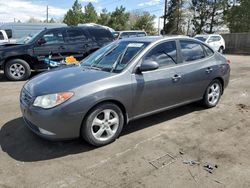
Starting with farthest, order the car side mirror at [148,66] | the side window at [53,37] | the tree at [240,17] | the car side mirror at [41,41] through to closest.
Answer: the tree at [240,17]
the side window at [53,37]
the car side mirror at [41,41]
the car side mirror at [148,66]

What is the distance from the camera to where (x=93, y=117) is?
13.0ft

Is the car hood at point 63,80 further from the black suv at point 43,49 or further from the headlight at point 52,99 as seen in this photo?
the black suv at point 43,49

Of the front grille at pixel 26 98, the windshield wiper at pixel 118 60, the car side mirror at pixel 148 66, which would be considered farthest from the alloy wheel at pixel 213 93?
the front grille at pixel 26 98

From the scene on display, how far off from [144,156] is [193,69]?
86.0 inches

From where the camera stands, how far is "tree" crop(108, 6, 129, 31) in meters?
46.3

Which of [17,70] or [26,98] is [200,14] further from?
[26,98]

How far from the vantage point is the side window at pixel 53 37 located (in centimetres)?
992

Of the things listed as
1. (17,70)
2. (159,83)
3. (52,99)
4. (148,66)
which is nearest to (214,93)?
(159,83)

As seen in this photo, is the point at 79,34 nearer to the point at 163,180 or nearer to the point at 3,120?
the point at 3,120

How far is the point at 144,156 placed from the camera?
3.85m

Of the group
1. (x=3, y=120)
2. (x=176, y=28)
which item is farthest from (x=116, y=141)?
(x=176, y=28)

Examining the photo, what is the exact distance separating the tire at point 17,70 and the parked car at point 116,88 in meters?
5.17

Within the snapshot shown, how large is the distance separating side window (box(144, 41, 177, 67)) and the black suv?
586 centimetres

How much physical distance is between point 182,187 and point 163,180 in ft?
0.78
